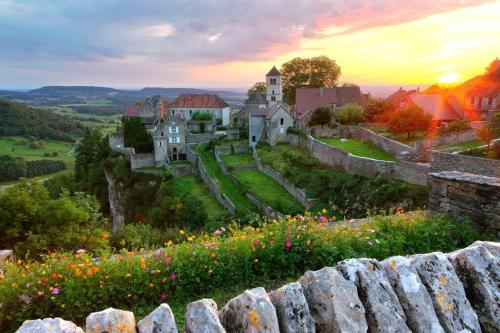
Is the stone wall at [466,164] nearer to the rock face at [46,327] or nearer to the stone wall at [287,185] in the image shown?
the stone wall at [287,185]

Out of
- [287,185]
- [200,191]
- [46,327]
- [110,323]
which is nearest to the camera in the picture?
[46,327]

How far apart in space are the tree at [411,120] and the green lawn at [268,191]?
1157cm

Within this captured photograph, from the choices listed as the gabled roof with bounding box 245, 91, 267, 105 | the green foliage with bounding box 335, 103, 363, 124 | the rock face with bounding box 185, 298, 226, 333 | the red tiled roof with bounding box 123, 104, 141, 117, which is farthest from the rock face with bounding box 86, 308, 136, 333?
the red tiled roof with bounding box 123, 104, 141, 117

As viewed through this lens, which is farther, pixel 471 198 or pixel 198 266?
pixel 471 198

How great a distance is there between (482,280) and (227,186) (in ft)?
101

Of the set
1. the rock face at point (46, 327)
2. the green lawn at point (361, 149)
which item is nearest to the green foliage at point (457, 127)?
the green lawn at point (361, 149)

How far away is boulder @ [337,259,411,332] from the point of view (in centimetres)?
278

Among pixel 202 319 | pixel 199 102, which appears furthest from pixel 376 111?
pixel 202 319

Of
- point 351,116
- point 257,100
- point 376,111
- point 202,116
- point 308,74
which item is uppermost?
point 308,74

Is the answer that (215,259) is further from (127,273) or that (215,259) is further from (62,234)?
(62,234)

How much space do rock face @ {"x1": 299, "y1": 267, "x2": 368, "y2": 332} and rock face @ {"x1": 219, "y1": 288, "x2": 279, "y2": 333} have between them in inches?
14.6

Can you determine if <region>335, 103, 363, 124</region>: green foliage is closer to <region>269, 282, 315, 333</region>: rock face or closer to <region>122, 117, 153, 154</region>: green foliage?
<region>122, 117, 153, 154</region>: green foliage

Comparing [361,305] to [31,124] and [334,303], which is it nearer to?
[334,303]

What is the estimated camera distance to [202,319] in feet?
8.61
